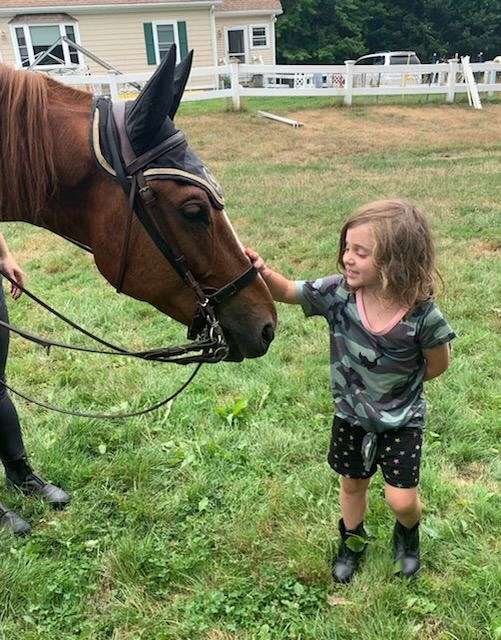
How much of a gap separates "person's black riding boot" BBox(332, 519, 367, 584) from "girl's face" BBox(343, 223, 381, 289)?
1057mm

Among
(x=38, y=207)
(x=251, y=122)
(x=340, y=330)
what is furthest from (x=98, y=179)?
(x=251, y=122)

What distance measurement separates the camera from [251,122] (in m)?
14.1

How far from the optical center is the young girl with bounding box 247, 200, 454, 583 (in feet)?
6.32

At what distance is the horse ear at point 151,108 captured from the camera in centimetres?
169

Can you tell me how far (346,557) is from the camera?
7.79 feet

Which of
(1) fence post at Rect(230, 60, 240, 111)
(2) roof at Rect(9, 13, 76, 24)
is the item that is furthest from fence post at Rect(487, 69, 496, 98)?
(2) roof at Rect(9, 13, 76, 24)

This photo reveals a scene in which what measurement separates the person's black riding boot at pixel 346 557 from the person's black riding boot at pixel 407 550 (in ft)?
0.48

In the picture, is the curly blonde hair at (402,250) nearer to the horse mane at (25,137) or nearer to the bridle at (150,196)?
the bridle at (150,196)

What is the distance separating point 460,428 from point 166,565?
5.70 ft

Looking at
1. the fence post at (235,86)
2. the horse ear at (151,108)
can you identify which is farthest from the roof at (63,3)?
the horse ear at (151,108)

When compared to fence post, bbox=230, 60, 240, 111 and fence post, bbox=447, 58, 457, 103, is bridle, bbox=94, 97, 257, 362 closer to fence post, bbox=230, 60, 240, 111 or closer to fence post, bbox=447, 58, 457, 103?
fence post, bbox=230, 60, 240, 111

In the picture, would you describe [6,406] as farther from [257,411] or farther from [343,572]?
[343,572]

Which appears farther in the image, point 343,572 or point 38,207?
point 343,572

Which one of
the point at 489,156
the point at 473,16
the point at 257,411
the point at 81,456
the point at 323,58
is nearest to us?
the point at 81,456
